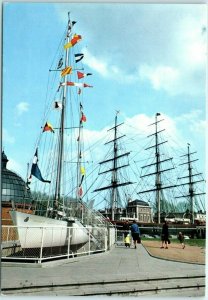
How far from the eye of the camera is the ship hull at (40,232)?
31.3ft

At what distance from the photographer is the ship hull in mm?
9555

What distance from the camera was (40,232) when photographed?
9633 millimetres

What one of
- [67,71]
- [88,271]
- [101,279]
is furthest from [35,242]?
[67,71]

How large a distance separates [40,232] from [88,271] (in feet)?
6.50

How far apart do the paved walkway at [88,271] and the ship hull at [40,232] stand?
2.53 ft

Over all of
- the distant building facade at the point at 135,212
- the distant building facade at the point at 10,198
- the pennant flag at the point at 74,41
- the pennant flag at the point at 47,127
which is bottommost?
the distant building facade at the point at 135,212

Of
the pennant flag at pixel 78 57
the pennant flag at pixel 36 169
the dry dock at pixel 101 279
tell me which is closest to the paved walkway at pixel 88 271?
the dry dock at pixel 101 279

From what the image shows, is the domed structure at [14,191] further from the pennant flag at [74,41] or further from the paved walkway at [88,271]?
the pennant flag at [74,41]

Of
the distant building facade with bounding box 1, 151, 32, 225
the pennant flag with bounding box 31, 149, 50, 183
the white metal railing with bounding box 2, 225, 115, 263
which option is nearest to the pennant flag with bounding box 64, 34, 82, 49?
the pennant flag with bounding box 31, 149, 50, 183

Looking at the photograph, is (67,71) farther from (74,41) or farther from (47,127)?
(47,127)

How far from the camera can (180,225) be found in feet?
102

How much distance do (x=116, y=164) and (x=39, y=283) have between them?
2833cm

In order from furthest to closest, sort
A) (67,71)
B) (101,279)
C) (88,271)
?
(67,71) → (88,271) → (101,279)

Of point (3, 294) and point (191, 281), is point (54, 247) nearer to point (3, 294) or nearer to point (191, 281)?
point (3, 294)
